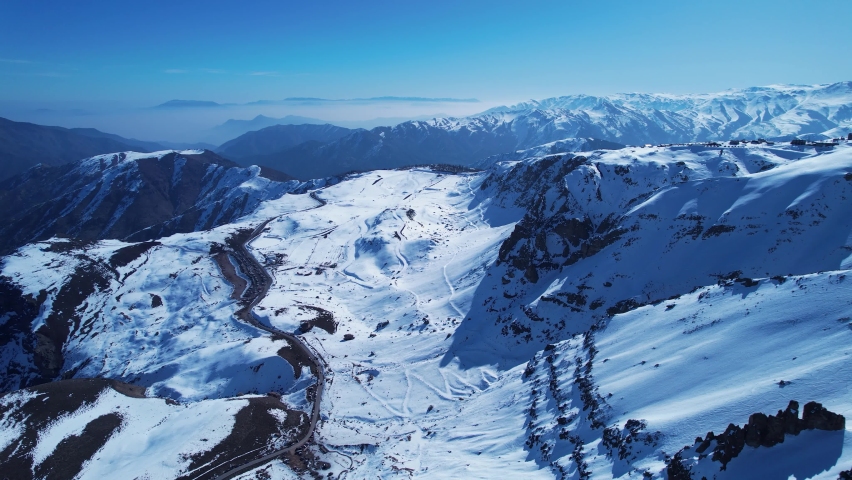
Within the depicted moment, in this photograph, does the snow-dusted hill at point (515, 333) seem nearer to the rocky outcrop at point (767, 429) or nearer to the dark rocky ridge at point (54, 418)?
the rocky outcrop at point (767, 429)

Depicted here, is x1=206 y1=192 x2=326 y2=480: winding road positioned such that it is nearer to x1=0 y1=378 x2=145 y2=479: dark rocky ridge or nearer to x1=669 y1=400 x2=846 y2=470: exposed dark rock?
x1=0 y1=378 x2=145 y2=479: dark rocky ridge

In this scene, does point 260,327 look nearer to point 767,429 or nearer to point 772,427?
point 767,429

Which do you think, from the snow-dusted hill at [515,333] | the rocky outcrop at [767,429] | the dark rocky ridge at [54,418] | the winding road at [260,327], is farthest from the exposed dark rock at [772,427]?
the dark rocky ridge at [54,418]

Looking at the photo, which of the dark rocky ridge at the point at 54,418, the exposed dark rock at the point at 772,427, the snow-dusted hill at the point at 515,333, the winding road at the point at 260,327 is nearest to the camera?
the exposed dark rock at the point at 772,427

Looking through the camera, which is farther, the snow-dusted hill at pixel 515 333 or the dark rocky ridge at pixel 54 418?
the dark rocky ridge at pixel 54 418

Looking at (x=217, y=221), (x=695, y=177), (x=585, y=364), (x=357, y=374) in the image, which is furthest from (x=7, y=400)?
(x=217, y=221)

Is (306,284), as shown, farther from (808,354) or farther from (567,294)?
(808,354)

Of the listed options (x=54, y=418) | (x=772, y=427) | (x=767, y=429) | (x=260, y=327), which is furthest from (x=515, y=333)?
(x=54, y=418)
